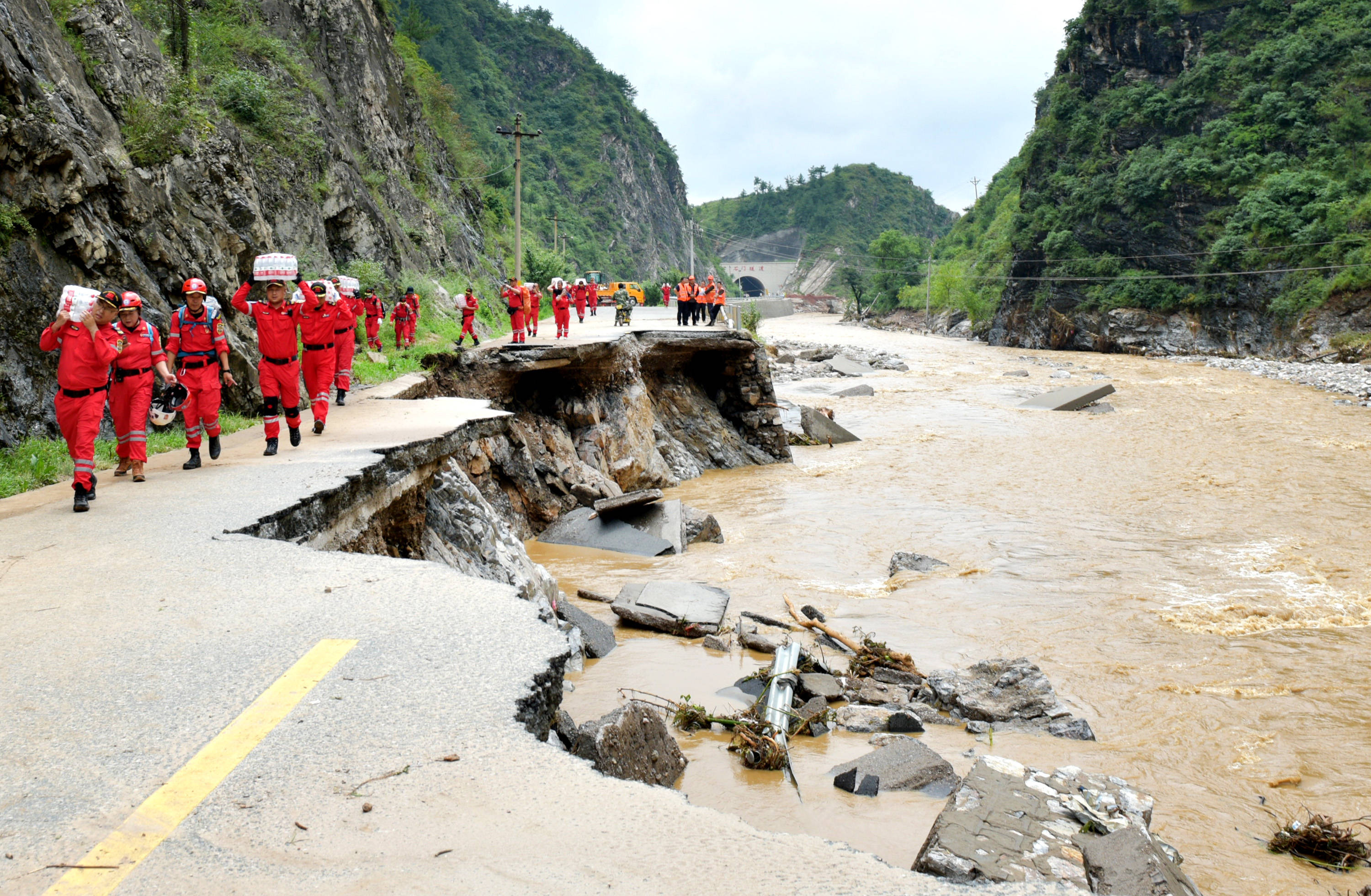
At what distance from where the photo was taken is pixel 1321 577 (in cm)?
1041

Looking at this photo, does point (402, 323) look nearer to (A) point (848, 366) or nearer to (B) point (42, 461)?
(B) point (42, 461)

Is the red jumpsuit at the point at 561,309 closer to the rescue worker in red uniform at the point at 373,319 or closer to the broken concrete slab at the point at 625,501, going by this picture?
the rescue worker in red uniform at the point at 373,319

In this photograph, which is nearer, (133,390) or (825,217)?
(133,390)

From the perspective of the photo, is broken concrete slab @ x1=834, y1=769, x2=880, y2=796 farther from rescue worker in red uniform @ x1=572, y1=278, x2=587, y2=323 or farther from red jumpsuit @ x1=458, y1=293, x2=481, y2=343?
rescue worker in red uniform @ x1=572, y1=278, x2=587, y2=323

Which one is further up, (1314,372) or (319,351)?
(319,351)

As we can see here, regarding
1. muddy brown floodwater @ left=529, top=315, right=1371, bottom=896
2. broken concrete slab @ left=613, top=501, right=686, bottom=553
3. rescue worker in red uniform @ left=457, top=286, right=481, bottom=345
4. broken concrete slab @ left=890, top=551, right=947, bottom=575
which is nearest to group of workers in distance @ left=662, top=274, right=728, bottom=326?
muddy brown floodwater @ left=529, top=315, right=1371, bottom=896

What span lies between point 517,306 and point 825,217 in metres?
140

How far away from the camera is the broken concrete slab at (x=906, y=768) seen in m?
4.91

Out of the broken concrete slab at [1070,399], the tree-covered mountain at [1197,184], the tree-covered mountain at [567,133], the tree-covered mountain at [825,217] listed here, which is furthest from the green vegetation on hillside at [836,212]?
the broken concrete slab at [1070,399]

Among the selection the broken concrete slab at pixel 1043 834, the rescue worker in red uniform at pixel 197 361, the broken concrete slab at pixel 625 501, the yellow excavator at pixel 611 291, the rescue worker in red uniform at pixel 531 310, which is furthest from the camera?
the yellow excavator at pixel 611 291

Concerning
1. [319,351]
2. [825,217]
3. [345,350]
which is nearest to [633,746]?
[319,351]

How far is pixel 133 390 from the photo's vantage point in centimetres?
732

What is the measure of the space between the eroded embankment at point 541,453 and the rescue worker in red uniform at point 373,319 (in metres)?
1.85

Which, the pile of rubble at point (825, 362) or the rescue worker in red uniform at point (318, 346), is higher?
the rescue worker in red uniform at point (318, 346)
